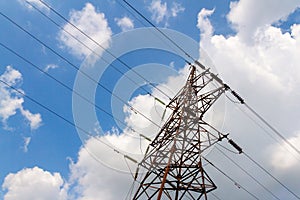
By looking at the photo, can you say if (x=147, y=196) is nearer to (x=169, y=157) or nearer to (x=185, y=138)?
(x=169, y=157)

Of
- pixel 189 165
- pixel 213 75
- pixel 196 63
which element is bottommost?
pixel 189 165

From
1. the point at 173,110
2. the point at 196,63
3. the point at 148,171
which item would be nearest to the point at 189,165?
the point at 148,171

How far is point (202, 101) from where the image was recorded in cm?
1619

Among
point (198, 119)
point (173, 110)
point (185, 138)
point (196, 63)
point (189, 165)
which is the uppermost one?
point (196, 63)

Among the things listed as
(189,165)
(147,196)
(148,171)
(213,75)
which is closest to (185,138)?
(189,165)

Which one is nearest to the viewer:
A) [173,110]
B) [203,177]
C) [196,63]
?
[203,177]

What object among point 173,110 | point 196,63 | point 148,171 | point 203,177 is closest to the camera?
point 203,177

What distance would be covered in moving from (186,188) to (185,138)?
265 cm

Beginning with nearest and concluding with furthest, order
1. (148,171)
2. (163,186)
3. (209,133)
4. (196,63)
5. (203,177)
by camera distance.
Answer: (163,186), (203,177), (148,171), (209,133), (196,63)

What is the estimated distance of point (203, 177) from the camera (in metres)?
13.6

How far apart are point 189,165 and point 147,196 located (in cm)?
247

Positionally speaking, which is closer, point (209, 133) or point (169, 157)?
point (169, 157)

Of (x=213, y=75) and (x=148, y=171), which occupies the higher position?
(x=213, y=75)

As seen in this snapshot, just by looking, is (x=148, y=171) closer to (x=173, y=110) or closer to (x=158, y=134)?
(x=158, y=134)
